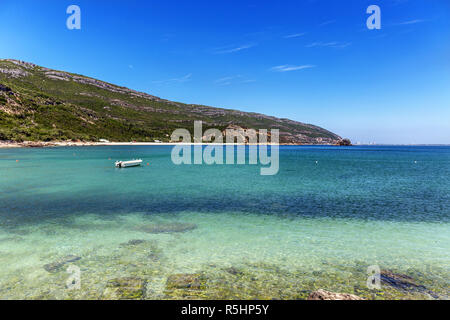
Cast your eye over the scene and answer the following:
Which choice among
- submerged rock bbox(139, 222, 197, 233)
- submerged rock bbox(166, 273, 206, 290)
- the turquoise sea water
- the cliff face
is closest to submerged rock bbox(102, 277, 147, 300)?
the turquoise sea water

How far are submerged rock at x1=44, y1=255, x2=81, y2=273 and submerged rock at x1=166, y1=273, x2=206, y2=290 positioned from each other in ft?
15.9

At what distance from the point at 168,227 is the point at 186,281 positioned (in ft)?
21.7

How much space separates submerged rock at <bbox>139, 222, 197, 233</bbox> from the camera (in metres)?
14.9

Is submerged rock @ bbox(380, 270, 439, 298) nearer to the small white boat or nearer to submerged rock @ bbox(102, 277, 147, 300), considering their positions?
submerged rock @ bbox(102, 277, 147, 300)

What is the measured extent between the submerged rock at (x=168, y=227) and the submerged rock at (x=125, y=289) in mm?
5592

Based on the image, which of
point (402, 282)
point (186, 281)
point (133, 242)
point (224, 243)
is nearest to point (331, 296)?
point (402, 282)

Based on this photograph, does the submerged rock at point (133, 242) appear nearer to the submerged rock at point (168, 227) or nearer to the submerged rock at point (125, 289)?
the submerged rock at point (168, 227)

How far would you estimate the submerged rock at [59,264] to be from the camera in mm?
10039

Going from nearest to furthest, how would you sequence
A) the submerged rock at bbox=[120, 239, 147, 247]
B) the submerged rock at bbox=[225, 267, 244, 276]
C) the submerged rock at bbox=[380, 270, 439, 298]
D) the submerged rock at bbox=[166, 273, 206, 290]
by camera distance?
the submerged rock at bbox=[380, 270, 439, 298]
the submerged rock at bbox=[166, 273, 206, 290]
the submerged rock at bbox=[225, 267, 244, 276]
the submerged rock at bbox=[120, 239, 147, 247]

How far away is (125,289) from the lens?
8.59 meters

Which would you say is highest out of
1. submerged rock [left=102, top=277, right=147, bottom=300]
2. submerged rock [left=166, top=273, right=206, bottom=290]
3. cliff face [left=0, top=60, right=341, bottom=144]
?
cliff face [left=0, top=60, right=341, bottom=144]

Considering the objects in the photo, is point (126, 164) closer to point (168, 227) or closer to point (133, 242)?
point (168, 227)
